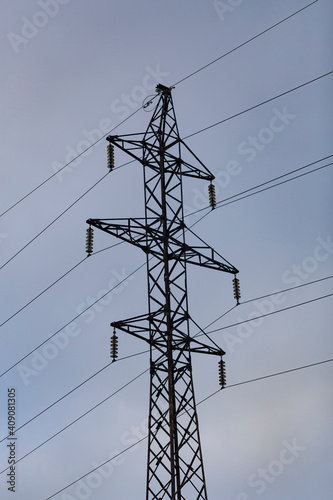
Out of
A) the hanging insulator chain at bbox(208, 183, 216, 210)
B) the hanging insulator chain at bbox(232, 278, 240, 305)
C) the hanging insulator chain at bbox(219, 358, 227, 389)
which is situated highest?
the hanging insulator chain at bbox(208, 183, 216, 210)

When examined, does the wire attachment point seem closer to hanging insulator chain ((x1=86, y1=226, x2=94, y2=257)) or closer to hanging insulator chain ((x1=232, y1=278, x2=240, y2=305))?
hanging insulator chain ((x1=232, y1=278, x2=240, y2=305))

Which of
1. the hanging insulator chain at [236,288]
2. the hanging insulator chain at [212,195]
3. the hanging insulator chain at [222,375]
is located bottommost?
the hanging insulator chain at [222,375]

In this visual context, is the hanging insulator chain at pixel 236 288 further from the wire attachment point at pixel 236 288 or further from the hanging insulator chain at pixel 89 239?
the hanging insulator chain at pixel 89 239

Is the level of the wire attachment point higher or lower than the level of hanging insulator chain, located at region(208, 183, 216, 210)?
lower

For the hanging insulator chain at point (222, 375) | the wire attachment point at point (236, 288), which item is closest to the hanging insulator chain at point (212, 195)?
the wire attachment point at point (236, 288)

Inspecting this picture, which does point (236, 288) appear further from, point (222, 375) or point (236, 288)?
point (222, 375)

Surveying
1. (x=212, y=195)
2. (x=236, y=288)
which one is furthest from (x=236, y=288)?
(x=212, y=195)

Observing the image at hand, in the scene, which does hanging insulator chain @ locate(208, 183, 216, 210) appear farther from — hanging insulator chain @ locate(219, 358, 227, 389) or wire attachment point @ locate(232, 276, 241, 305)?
hanging insulator chain @ locate(219, 358, 227, 389)

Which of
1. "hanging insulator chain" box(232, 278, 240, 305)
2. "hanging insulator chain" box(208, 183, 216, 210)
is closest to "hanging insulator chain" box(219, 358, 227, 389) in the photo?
"hanging insulator chain" box(232, 278, 240, 305)

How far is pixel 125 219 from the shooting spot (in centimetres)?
3209

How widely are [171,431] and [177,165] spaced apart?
37.4ft

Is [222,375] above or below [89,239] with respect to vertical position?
below

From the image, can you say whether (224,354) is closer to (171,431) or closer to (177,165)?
(171,431)

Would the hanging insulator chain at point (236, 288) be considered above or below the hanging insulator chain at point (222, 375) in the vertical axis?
above
